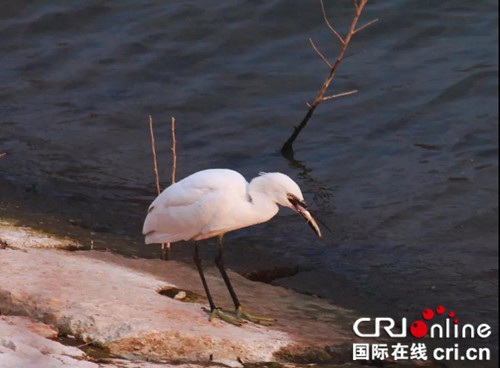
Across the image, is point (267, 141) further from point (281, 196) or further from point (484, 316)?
point (281, 196)

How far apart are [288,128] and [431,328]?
13.0 ft

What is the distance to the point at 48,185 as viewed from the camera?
28.8ft

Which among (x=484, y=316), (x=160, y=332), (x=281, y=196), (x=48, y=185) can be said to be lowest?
(x=484, y=316)

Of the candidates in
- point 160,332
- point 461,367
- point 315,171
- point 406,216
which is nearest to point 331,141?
point 315,171

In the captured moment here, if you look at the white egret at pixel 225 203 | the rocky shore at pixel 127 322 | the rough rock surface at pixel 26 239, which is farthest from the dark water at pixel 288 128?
the white egret at pixel 225 203

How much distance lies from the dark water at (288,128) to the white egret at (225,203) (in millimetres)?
1522

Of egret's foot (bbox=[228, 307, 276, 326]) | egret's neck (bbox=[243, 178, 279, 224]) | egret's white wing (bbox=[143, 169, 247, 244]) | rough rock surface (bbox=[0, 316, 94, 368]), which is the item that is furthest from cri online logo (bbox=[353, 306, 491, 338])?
rough rock surface (bbox=[0, 316, 94, 368])

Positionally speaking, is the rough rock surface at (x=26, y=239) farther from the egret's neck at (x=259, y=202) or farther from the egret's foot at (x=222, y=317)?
the egret's neck at (x=259, y=202)

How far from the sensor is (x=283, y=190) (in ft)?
17.5

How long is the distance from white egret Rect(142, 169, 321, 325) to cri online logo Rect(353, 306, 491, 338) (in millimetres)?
822

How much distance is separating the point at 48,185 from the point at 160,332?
13.8 feet

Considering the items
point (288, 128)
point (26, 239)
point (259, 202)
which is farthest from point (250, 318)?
point (288, 128)

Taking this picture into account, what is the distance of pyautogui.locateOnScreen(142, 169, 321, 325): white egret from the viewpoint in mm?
5355

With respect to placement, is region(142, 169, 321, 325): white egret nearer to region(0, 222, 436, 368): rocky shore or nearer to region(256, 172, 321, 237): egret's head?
region(256, 172, 321, 237): egret's head
